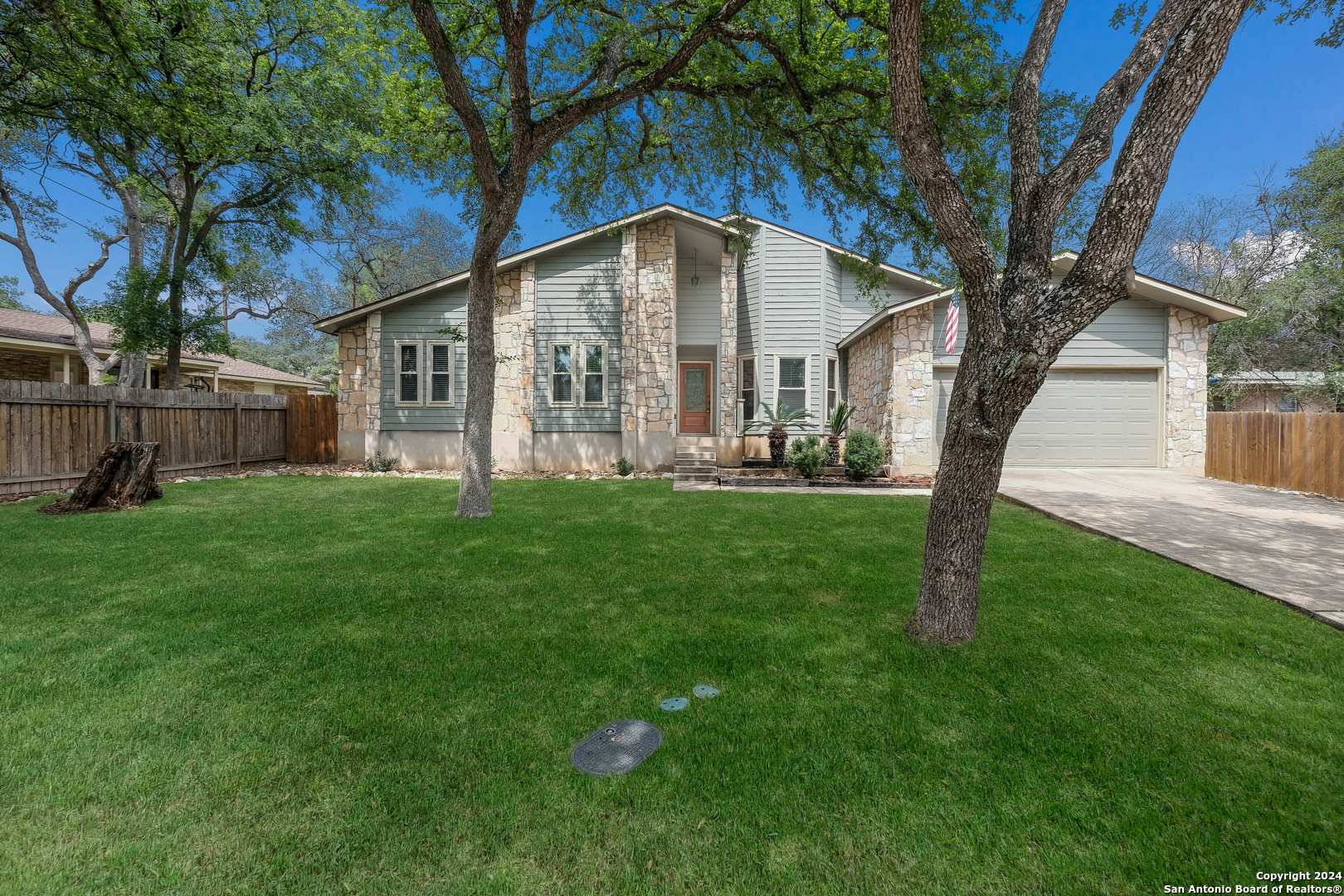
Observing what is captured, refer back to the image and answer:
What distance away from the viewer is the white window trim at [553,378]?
12703 millimetres

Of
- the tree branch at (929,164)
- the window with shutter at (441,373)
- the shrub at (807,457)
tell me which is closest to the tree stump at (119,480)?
the window with shutter at (441,373)

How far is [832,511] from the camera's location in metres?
7.30

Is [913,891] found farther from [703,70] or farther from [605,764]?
[703,70]

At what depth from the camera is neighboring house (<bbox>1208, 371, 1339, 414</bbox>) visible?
15977 mm

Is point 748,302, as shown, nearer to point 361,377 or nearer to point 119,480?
point 361,377

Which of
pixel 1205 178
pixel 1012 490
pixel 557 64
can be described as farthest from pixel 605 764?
pixel 1205 178

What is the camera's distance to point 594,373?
41.8 ft

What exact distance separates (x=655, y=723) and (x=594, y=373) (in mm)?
10973

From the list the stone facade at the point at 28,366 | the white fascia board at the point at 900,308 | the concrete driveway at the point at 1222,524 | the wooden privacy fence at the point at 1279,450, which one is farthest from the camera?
the stone facade at the point at 28,366

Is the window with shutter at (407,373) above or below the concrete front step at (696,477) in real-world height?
above

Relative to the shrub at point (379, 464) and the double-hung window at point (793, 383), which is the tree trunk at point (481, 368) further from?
the double-hung window at point (793, 383)

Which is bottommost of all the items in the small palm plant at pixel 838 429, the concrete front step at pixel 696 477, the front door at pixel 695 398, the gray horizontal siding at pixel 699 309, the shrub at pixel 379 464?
the concrete front step at pixel 696 477

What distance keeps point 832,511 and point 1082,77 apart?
227 inches

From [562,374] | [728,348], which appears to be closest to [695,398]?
[728,348]
